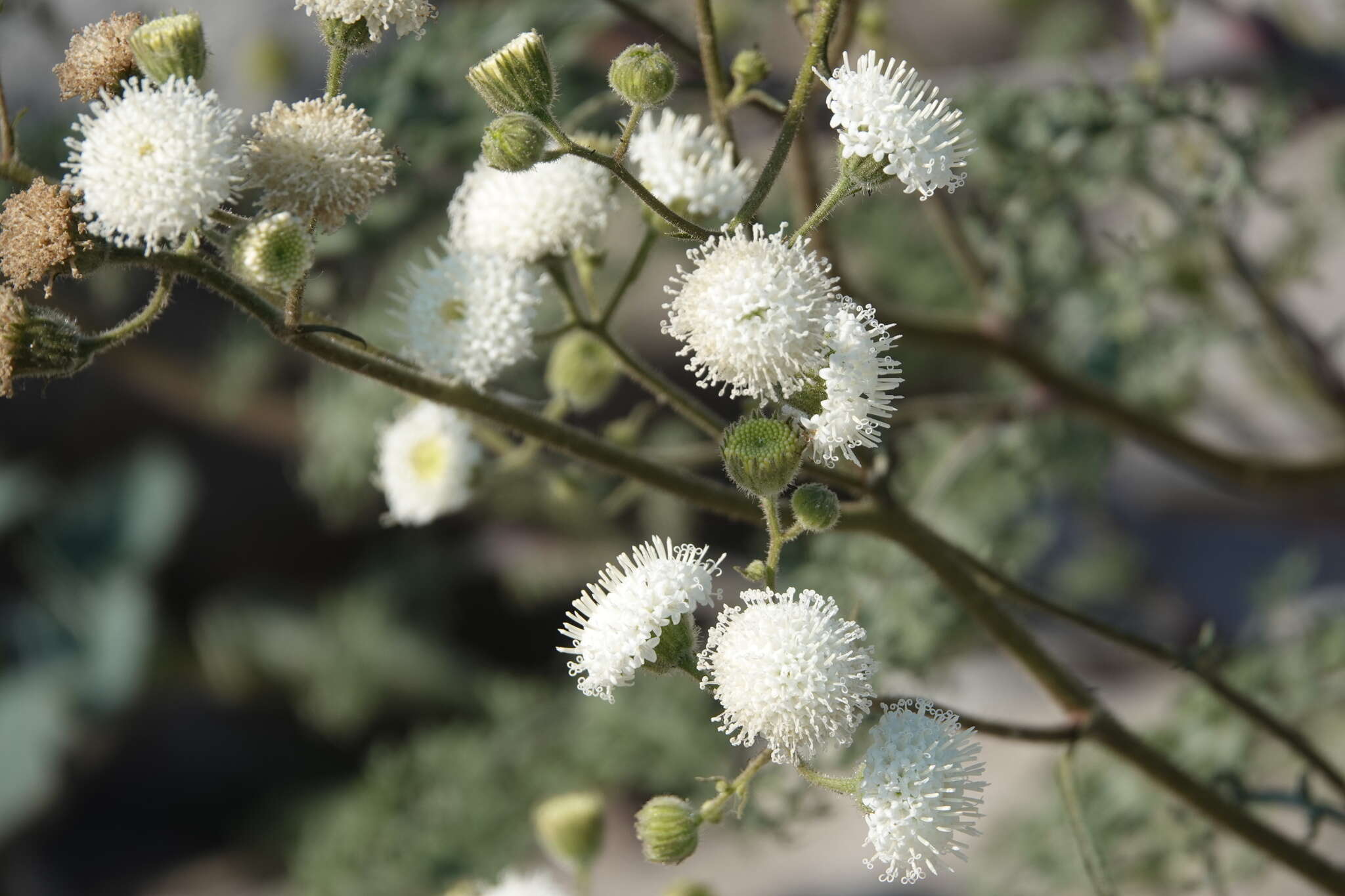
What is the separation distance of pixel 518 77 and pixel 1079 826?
2.35 feet

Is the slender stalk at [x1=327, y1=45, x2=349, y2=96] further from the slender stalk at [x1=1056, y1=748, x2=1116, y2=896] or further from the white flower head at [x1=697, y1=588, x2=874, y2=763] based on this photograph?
the slender stalk at [x1=1056, y1=748, x2=1116, y2=896]

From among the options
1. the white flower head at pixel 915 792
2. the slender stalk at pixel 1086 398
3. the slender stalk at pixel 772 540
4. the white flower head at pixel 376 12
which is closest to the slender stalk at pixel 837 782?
the white flower head at pixel 915 792

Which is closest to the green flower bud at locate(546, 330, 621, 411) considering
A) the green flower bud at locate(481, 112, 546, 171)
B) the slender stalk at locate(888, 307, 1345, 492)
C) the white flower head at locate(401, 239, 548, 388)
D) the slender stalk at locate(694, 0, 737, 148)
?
the white flower head at locate(401, 239, 548, 388)

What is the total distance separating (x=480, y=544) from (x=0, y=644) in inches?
48.0

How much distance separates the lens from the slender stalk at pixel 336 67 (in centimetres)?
81

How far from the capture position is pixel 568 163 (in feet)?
3.11

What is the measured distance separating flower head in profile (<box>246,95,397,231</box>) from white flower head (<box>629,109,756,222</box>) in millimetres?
236

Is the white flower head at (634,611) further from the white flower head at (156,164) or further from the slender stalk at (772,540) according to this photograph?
the white flower head at (156,164)

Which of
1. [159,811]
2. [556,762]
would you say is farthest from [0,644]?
[556,762]

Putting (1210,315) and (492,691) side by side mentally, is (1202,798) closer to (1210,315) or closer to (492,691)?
(1210,315)

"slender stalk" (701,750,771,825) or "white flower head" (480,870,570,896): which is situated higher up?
"white flower head" (480,870,570,896)

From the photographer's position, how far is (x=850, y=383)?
74 centimetres

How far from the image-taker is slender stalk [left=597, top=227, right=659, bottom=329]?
0.91m

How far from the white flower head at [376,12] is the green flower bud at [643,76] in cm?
Result: 15
